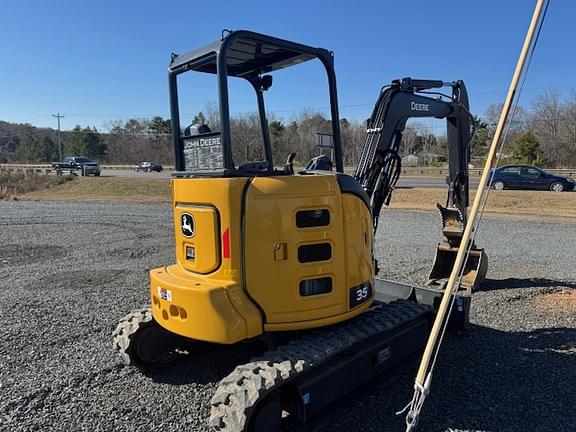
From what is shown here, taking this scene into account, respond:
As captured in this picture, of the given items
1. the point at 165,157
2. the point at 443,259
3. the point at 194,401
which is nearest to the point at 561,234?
the point at 443,259

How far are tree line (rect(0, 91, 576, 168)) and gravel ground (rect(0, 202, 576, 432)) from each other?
2.24 meters

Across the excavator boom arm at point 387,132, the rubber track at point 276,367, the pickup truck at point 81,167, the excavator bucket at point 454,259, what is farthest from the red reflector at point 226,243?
the pickup truck at point 81,167

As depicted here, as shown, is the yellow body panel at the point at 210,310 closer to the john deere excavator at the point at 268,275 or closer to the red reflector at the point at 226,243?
the john deere excavator at the point at 268,275

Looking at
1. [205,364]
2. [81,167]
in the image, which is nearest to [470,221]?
[205,364]

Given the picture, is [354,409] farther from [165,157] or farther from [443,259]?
[165,157]

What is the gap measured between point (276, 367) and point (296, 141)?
2.97 meters

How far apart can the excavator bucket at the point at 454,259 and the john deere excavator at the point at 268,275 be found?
10.5 feet

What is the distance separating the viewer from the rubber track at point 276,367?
3.12 metres

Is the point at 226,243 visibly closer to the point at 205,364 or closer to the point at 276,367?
the point at 276,367

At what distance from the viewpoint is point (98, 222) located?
52.4ft

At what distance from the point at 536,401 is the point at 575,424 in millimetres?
381

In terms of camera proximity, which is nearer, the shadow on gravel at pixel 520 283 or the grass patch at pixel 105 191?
the shadow on gravel at pixel 520 283

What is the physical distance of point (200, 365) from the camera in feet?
15.9

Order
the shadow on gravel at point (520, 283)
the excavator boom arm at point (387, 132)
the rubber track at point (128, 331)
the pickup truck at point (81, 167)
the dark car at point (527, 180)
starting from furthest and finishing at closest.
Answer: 1. the pickup truck at point (81, 167)
2. the dark car at point (527, 180)
3. the shadow on gravel at point (520, 283)
4. the excavator boom arm at point (387, 132)
5. the rubber track at point (128, 331)
